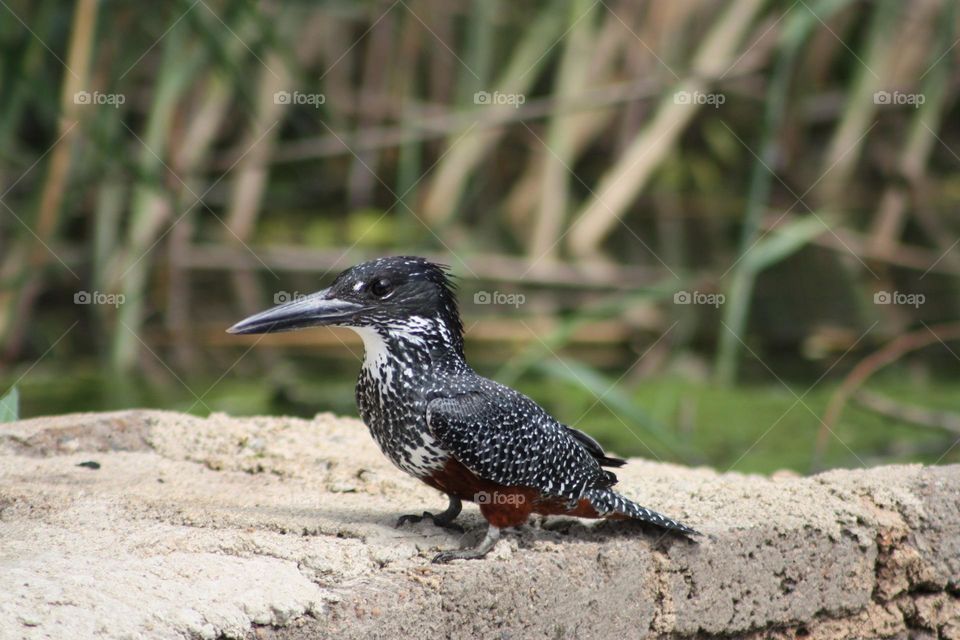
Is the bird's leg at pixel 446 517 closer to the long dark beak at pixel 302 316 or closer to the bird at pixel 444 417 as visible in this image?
the bird at pixel 444 417

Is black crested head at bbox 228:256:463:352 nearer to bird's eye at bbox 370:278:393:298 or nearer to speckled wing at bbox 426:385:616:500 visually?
bird's eye at bbox 370:278:393:298

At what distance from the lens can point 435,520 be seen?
3344 mm

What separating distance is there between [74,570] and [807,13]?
14.2ft

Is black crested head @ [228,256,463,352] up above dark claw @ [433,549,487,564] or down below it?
above

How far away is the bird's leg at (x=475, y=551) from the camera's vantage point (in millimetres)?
3076

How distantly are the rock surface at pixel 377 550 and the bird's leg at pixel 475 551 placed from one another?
3 cm

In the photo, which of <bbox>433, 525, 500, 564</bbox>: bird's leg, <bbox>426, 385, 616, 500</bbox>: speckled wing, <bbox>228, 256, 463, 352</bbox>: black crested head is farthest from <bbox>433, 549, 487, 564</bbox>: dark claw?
<bbox>228, 256, 463, 352</bbox>: black crested head

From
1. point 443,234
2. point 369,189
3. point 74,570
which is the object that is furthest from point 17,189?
point 74,570

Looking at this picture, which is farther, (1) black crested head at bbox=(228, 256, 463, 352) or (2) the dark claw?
(1) black crested head at bbox=(228, 256, 463, 352)

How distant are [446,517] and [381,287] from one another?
24.2 inches

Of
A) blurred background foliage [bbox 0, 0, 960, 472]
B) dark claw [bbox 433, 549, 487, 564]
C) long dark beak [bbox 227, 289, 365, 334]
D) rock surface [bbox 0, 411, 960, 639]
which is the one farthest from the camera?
blurred background foliage [bbox 0, 0, 960, 472]

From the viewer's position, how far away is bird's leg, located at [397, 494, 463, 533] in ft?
10.9

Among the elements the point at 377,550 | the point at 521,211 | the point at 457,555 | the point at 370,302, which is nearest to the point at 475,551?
the point at 457,555

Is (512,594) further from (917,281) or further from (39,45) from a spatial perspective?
(917,281)
